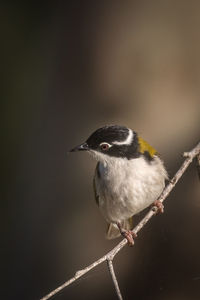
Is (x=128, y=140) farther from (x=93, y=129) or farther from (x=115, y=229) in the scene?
(x=93, y=129)

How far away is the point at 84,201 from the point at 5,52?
413 centimetres

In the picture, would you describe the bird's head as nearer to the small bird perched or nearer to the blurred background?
the small bird perched

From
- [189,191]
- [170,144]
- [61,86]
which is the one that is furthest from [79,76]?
[189,191]

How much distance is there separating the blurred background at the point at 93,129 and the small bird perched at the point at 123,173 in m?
2.27

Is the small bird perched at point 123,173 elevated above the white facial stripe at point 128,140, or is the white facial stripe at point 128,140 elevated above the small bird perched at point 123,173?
the white facial stripe at point 128,140

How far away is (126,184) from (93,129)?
3.08m

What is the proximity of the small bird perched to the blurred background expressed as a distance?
7.43ft

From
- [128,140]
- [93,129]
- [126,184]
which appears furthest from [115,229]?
[93,129]

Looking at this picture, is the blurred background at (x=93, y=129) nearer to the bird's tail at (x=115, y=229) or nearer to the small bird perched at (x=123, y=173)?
the bird's tail at (x=115, y=229)

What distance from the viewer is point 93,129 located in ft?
28.3

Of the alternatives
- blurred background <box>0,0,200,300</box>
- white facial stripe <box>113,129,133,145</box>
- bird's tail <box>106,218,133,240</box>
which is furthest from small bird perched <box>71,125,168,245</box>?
blurred background <box>0,0,200,300</box>

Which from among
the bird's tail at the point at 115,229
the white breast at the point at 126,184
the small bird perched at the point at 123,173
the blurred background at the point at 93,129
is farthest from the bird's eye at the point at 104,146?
the blurred background at the point at 93,129

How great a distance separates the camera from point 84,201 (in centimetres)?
875

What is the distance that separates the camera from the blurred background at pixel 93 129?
805cm
